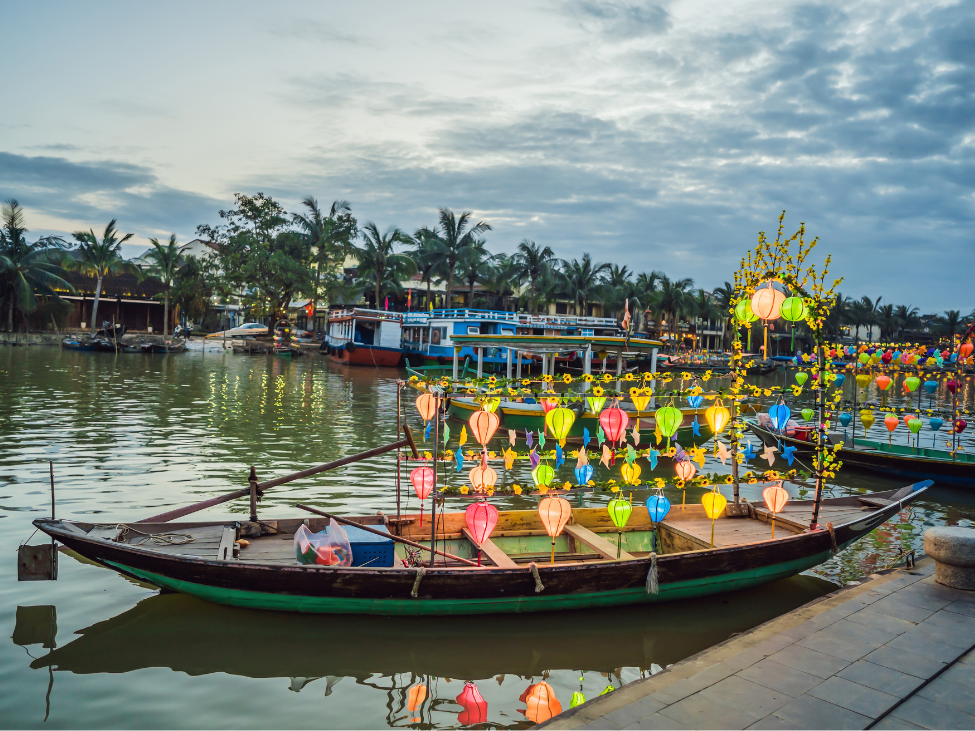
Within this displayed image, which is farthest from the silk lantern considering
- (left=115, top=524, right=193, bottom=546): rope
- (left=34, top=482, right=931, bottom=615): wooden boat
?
(left=115, top=524, right=193, bottom=546): rope

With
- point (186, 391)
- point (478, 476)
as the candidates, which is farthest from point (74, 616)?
point (186, 391)

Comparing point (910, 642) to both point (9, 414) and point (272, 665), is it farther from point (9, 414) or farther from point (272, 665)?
point (9, 414)

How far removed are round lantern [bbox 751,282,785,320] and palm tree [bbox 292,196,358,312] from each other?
175 feet

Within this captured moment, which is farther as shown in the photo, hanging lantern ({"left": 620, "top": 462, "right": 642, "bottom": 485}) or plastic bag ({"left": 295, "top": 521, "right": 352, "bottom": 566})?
hanging lantern ({"left": 620, "top": 462, "right": 642, "bottom": 485})

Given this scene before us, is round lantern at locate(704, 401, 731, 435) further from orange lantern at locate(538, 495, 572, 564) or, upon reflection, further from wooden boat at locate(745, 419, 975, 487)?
wooden boat at locate(745, 419, 975, 487)

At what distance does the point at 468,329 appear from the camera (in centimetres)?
4722

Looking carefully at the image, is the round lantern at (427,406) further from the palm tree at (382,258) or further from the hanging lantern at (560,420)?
the palm tree at (382,258)

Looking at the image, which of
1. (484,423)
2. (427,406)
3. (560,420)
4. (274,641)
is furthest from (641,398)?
(274,641)

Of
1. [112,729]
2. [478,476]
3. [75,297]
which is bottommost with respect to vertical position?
[112,729]

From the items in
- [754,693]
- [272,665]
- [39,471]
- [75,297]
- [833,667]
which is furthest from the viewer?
[75,297]

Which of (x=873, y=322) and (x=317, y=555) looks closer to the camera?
(x=317, y=555)

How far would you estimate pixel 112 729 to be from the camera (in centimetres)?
606

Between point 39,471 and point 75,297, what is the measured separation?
50402 mm

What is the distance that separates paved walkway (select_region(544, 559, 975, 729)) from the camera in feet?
16.3
